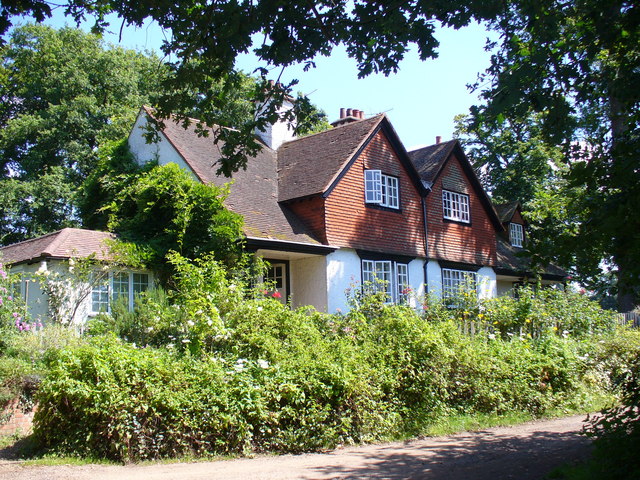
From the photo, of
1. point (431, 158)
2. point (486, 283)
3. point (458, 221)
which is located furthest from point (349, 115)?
point (486, 283)

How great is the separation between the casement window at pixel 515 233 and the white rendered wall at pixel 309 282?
48.1 ft

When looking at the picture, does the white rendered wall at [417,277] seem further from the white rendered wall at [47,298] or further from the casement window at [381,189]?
the white rendered wall at [47,298]

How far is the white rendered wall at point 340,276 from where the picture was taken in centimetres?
1909

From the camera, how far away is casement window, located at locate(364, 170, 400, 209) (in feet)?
69.5

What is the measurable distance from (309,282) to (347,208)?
107 inches

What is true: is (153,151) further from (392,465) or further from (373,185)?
(392,465)

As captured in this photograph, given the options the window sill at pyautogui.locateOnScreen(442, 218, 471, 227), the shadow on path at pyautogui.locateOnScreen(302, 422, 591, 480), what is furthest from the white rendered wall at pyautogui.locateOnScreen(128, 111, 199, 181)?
the shadow on path at pyautogui.locateOnScreen(302, 422, 591, 480)

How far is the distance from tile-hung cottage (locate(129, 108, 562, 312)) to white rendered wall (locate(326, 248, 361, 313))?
33 millimetres

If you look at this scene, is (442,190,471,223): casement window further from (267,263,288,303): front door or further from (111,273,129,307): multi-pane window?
(111,273,129,307): multi-pane window

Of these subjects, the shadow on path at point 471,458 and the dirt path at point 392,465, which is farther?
the shadow on path at point 471,458

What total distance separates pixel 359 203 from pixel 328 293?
346 cm

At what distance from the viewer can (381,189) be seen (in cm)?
2158

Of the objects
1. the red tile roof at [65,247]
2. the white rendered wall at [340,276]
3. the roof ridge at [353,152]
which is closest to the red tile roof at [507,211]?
the roof ridge at [353,152]

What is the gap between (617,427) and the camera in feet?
24.1
